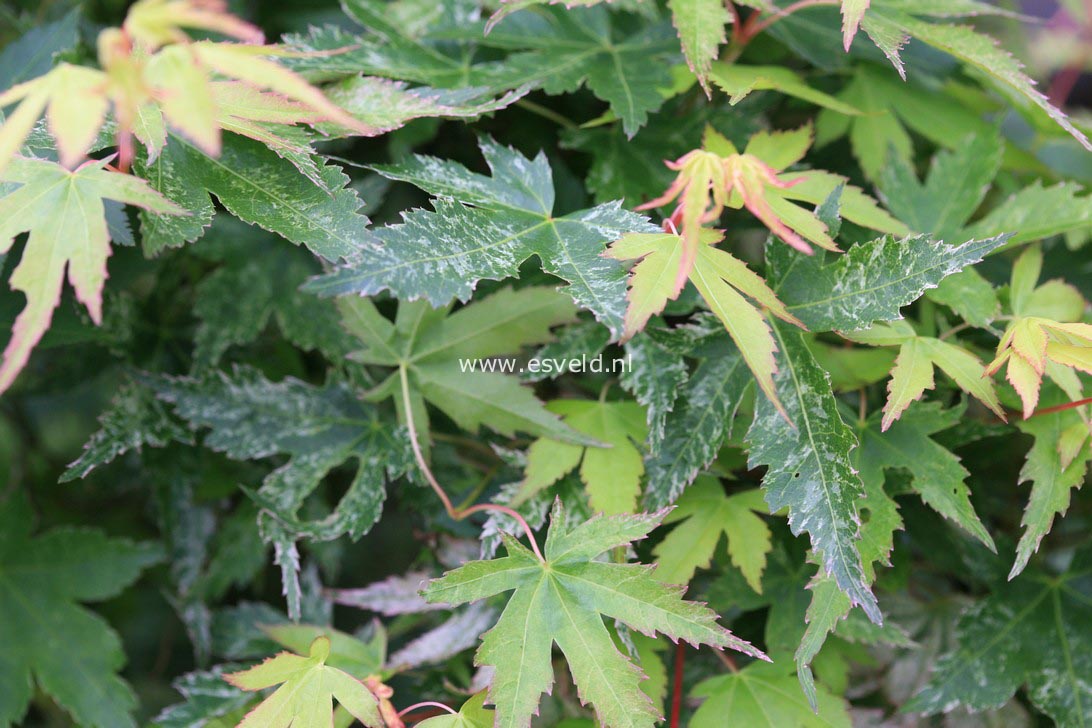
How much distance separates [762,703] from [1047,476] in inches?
13.5

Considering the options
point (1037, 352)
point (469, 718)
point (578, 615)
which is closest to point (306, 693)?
point (469, 718)

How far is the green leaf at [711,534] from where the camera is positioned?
2.59 feet

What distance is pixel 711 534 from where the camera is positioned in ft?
2.66

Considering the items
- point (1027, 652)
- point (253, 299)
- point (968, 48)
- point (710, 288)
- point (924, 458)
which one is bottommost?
point (1027, 652)

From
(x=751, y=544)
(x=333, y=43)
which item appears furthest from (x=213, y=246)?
(x=751, y=544)

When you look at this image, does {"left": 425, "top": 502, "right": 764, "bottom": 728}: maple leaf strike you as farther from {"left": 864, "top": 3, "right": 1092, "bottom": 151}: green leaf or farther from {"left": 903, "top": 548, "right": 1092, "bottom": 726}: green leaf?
{"left": 864, "top": 3, "right": 1092, "bottom": 151}: green leaf

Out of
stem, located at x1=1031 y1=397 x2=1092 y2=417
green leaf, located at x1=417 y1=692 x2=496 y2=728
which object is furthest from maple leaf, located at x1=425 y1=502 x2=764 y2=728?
stem, located at x1=1031 y1=397 x2=1092 y2=417

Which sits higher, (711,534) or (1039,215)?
(1039,215)

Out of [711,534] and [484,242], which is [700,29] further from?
[711,534]

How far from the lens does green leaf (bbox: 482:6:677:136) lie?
88 centimetres

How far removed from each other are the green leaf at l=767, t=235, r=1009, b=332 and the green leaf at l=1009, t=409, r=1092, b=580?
0.20 m

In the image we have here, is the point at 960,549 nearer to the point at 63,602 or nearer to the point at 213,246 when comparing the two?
the point at 213,246

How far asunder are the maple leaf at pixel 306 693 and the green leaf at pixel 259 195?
0.36m

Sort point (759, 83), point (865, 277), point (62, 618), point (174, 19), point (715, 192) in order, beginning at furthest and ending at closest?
point (62, 618) → point (759, 83) → point (865, 277) → point (715, 192) → point (174, 19)
